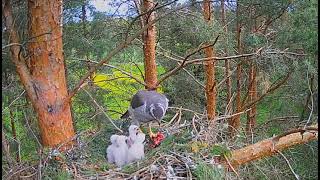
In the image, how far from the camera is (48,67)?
14.5ft

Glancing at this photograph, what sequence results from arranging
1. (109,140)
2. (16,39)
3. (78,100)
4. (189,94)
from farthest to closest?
(189,94) → (78,100) → (109,140) → (16,39)

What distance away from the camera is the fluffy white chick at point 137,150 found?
4.46 meters

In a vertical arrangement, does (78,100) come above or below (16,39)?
below

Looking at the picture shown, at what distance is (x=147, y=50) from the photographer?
8070 millimetres

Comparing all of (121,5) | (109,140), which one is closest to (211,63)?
(121,5)

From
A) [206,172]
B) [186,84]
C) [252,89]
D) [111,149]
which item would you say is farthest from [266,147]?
[186,84]

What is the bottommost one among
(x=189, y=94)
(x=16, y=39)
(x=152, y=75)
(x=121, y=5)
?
(x=189, y=94)

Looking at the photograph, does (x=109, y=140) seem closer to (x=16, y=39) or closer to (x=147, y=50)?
(x=16, y=39)

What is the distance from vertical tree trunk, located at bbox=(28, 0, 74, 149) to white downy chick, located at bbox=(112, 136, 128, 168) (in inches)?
19.8

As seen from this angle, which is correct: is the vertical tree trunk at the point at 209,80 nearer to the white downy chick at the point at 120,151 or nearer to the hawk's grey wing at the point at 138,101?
the hawk's grey wing at the point at 138,101

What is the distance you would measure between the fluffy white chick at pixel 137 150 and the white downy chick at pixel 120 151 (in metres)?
0.06

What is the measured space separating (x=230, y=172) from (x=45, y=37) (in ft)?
6.35

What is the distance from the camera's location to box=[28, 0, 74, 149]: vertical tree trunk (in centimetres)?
440

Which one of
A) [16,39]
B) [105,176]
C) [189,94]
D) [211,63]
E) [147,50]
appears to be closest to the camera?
[105,176]
